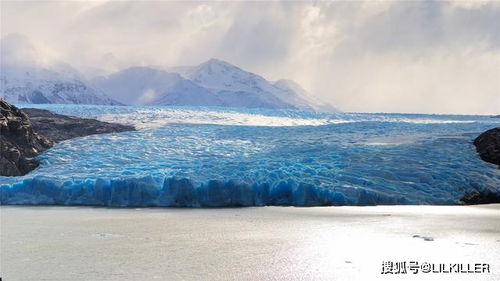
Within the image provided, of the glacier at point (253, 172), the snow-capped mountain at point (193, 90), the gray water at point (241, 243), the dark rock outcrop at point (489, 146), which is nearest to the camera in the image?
the gray water at point (241, 243)

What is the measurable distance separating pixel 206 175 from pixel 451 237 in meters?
6.01

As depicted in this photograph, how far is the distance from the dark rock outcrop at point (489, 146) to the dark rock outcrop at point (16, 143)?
35.8ft

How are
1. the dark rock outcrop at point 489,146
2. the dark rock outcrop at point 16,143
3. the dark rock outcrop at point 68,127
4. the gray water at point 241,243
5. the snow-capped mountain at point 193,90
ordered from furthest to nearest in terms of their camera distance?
1. the snow-capped mountain at point 193,90
2. the dark rock outcrop at point 68,127
3. the dark rock outcrop at point 489,146
4. the dark rock outcrop at point 16,143
5. the gray water at point 241,243

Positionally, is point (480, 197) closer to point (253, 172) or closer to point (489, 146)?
point (489, 146)

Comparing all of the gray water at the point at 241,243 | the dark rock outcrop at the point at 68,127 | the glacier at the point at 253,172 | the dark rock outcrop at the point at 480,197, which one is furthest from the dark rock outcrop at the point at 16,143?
the dark rock outcrop at the point at 480,197

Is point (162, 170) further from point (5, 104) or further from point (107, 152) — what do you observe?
point (5, 104)

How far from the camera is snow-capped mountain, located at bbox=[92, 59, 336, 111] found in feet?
355

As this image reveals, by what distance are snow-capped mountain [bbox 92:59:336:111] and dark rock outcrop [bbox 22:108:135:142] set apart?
83.7 metres

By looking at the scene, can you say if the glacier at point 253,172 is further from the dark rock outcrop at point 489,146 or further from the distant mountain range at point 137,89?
the distant mountain range at point 137,89

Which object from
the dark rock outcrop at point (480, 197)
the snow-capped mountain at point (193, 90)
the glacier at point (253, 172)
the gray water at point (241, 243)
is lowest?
the gray water at point (241, 243)

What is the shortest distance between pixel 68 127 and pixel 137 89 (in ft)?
326

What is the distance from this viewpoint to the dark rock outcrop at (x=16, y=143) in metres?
13.7

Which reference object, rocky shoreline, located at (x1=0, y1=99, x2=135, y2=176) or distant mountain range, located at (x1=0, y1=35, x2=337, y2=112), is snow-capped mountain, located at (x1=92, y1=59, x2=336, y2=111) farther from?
rocky shoreline, located at (x1=0, y1=99, x2=135, y2=176)

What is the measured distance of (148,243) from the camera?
7.57 m
